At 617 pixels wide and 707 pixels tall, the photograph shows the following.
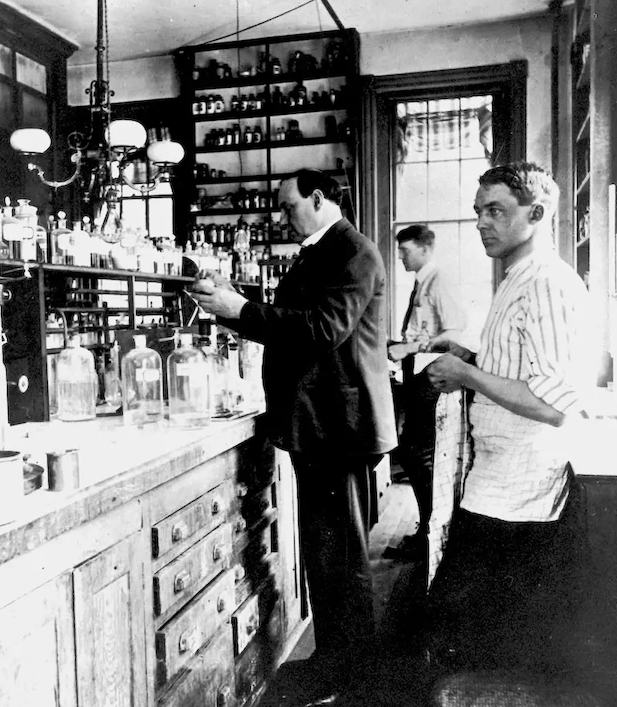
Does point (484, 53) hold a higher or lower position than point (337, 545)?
higher

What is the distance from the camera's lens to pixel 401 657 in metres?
2.75

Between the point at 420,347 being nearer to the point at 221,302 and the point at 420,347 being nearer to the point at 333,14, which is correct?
the point at 221,302

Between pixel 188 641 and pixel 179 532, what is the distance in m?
0.28

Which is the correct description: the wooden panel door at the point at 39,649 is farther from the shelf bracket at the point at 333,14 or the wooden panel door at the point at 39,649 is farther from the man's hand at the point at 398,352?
the shelf bracket at the point at 333,14

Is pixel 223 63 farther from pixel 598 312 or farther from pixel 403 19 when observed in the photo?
pixel 598 312

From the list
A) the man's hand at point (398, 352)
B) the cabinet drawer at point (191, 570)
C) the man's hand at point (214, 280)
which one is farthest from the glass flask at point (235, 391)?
the man's hand at point (398, 352)

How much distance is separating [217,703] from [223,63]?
578 cm

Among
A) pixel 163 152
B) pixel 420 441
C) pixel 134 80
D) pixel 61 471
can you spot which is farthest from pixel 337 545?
pixel 134 80

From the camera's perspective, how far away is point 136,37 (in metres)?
6.39

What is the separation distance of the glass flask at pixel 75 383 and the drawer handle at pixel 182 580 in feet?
2.43

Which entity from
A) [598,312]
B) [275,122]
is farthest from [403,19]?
[598,312]

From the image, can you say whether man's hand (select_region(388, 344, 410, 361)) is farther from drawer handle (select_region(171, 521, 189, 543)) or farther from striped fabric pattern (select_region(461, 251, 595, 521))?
drawer handle (select_region(171, 521, 189, 543))

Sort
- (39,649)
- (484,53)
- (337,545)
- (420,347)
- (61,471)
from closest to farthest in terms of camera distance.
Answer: (39,649) < (61,471) < (337,545) < (420,347) < (484,53)

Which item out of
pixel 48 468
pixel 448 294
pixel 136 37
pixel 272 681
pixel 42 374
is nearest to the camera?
pixel 48 468
